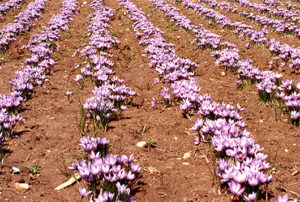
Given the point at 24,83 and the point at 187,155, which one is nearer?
the point at 187,155

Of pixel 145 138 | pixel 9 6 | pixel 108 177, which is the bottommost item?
pixel 9 6

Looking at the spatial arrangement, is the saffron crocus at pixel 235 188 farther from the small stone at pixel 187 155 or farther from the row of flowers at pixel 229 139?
the small stone at pixel 187 155

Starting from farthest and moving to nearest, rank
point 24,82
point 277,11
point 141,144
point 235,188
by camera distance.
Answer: point 277,11 → point 24,82 → point 141,144 → point 235,188

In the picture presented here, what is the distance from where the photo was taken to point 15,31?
12219 millimetres

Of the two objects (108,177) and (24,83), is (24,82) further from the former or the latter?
(108,177)

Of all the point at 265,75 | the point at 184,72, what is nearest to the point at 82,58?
the point at 184,72

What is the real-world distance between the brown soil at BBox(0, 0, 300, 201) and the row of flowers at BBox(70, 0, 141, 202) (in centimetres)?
27

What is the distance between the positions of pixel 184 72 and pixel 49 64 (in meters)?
4.96

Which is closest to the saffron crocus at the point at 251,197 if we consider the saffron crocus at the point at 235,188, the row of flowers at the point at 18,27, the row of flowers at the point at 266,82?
the saffron crocus at the point at 235,188

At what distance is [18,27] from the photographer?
494 inches

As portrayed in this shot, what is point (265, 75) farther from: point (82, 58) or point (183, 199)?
point (82, 58)

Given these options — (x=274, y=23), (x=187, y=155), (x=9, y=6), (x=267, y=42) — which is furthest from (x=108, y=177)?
(x=9, y=6)

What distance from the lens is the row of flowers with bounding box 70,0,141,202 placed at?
3.15 meters

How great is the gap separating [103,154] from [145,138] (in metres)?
1.13
